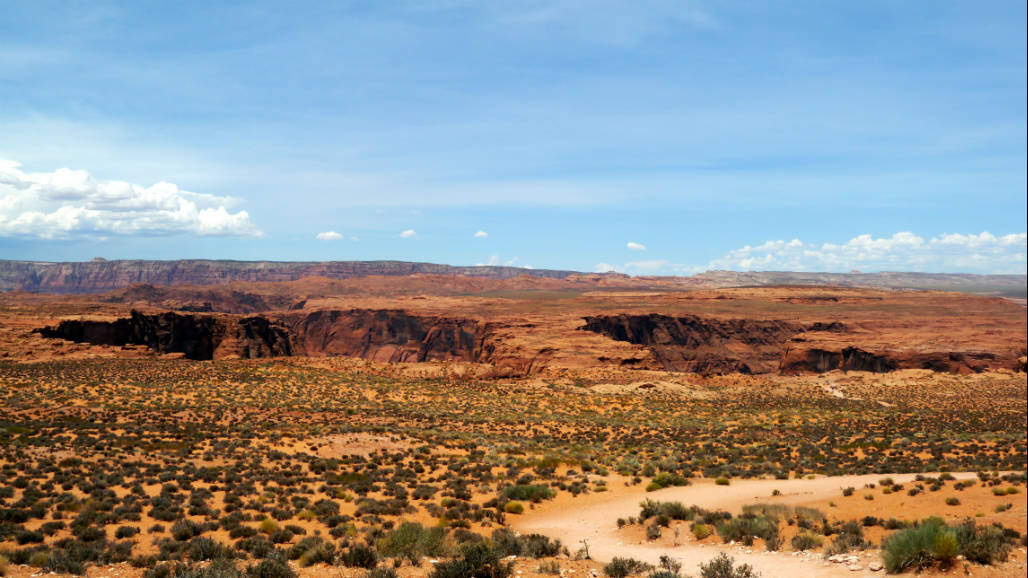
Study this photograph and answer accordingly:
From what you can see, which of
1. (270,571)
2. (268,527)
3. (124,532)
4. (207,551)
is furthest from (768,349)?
(270,571)

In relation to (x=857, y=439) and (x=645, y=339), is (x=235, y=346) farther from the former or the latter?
(x=857, y=439)

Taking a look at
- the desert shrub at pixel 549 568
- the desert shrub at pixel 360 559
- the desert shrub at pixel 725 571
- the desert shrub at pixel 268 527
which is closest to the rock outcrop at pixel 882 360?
the desert shrub at pixel 725 571

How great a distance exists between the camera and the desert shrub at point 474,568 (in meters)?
10.5

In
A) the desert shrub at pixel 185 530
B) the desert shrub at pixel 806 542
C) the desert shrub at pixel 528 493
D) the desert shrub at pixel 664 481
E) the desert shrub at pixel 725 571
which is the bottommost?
the desert shrub at pixel 664 481

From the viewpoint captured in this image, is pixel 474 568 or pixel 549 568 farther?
pixel 549 568

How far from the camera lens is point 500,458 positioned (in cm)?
2539

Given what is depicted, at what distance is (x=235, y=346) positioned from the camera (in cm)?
6956

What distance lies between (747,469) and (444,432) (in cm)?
1501

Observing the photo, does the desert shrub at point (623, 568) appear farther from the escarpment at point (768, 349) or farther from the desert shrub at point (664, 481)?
the escarpment at point (768, 349)

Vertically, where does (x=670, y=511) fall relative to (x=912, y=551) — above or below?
below

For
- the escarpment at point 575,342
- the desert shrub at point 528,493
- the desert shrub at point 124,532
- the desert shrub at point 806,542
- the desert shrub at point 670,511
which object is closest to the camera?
the desert shrub at point 806,542

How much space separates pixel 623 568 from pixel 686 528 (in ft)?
17.5

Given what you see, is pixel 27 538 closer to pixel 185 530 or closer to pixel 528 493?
pixel 185 530

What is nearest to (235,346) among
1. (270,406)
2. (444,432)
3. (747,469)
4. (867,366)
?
(270,406)
